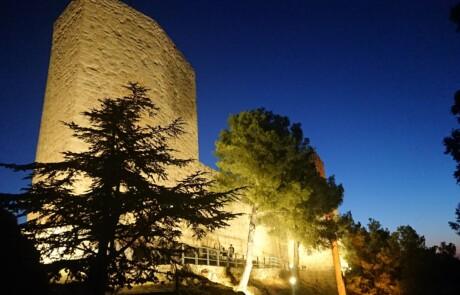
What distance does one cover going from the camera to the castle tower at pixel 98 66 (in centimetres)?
1131

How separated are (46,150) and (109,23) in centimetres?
497

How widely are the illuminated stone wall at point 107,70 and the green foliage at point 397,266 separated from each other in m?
8.24

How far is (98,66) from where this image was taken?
12.0m

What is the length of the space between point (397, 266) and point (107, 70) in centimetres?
1757

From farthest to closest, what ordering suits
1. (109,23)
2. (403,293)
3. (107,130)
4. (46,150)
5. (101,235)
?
(403,293) < (109,23) < (46,150) < (107,130) < (101,235)

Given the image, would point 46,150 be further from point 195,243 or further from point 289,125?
point 289,125

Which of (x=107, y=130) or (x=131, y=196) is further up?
(x=107, y=130)

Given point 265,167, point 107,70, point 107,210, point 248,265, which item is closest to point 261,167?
point 265,167

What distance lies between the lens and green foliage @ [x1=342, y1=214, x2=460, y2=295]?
62.2ft

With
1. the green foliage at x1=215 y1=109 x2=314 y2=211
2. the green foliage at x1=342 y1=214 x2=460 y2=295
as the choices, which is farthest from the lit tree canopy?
the green foliage at x1=342 y1=214 x2=460 y2=295

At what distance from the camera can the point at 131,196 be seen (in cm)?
566

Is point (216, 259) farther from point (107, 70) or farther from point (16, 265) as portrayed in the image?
point (16, 265)

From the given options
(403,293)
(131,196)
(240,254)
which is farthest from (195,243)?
(403,293)

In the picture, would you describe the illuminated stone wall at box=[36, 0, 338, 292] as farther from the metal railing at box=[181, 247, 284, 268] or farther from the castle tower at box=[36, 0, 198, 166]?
the metal railing at box=[181, 247, 284, 268]
